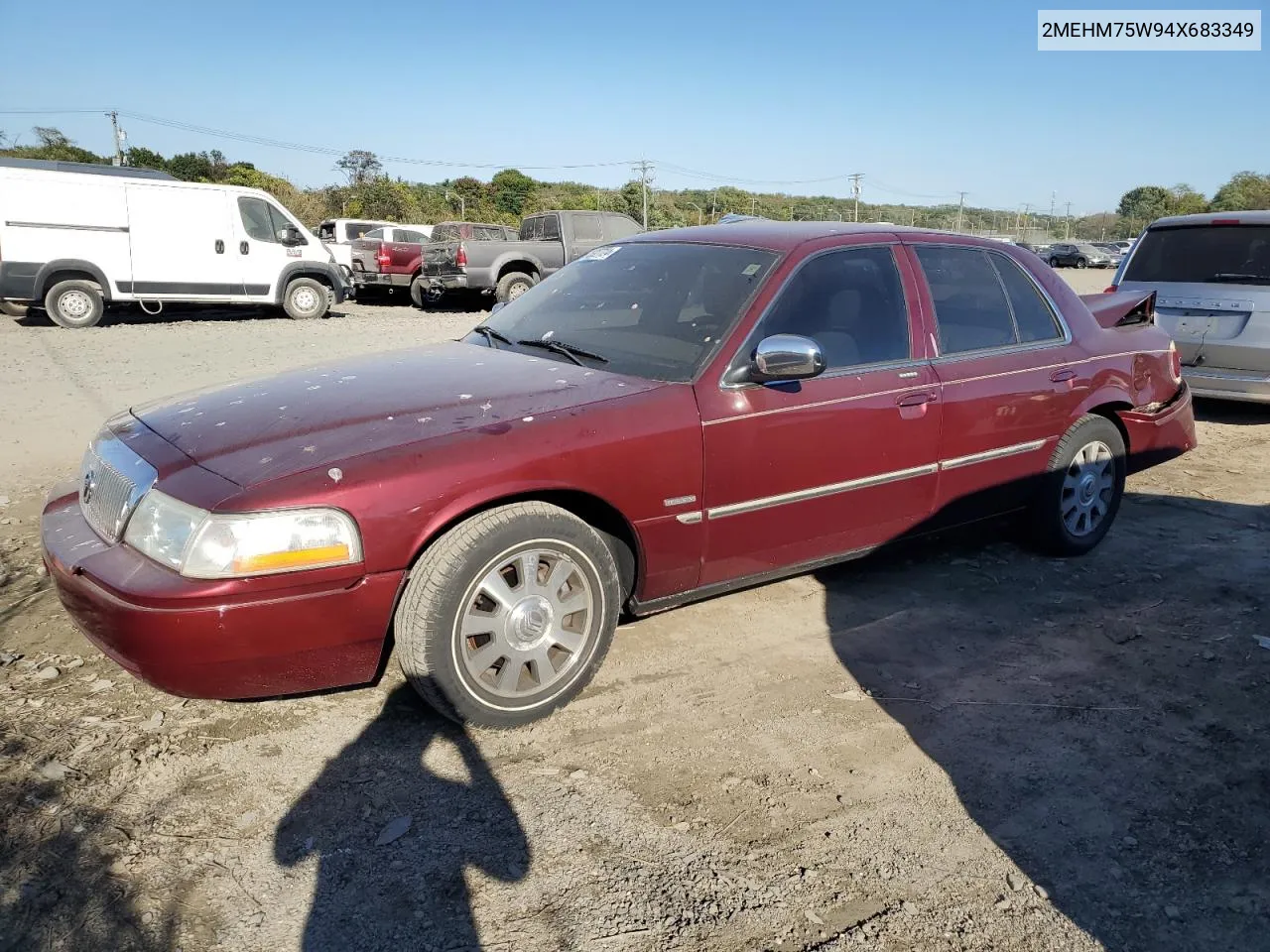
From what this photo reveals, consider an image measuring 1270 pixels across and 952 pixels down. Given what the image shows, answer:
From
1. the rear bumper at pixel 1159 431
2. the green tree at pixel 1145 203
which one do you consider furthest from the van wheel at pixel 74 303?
the green tree at pixel 1145 203

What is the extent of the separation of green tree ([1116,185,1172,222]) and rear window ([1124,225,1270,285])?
72.4 m

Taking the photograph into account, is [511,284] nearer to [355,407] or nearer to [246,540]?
[355,407]

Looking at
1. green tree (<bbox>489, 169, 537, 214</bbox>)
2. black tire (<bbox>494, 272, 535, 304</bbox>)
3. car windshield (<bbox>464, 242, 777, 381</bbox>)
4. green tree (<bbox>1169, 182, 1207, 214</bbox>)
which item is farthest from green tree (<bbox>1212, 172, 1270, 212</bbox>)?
car windshield (<bbox>464, 242, 777, 381</bbox>)

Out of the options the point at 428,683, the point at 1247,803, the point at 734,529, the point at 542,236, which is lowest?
the point at 1247,803

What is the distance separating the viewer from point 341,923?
224 centimetres

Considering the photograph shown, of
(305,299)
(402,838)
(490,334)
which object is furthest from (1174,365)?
(305,299)

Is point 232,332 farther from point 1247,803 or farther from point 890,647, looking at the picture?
point 1247,803

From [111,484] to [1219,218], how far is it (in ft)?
28.1

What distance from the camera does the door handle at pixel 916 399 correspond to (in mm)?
3943

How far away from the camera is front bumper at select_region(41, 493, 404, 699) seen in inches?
103

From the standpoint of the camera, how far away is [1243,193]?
193 ft

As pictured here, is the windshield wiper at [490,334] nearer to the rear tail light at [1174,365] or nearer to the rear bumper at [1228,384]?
the rear tail light at [1174,365]

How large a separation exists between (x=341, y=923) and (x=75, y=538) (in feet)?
5.35

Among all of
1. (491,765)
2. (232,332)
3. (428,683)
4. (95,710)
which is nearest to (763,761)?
(491,765)
